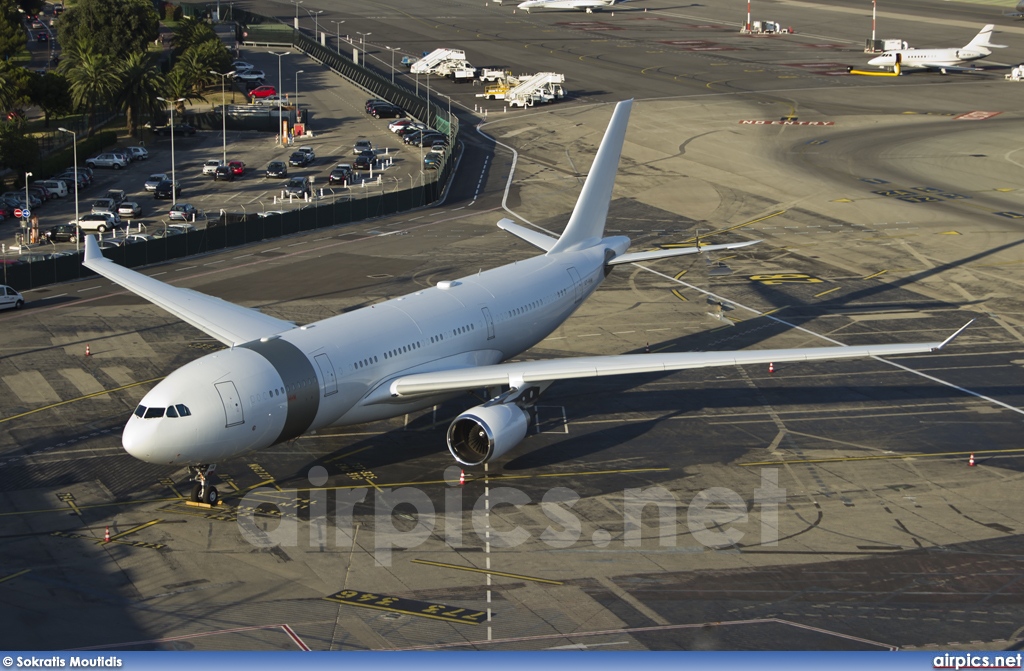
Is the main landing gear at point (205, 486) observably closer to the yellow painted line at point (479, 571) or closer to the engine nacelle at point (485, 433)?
the yellow painted line at point (479, 571)

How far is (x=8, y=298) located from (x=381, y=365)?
3939cm

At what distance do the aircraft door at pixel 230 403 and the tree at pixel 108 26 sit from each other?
13685 centimetres

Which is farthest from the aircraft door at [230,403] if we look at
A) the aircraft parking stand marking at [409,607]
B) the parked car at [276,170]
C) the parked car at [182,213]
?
the parked car at [276,170]

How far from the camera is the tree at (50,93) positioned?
149375 mm

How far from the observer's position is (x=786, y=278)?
284 ft

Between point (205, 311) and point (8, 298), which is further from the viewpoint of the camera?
point (8, 298)

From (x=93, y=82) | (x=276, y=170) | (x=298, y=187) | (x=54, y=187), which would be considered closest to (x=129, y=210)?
(x=54, y=187)

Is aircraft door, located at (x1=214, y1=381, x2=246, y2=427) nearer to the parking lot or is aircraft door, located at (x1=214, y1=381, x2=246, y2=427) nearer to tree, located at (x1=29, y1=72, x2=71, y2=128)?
the parking lot

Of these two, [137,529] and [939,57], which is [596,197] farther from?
[939,57]

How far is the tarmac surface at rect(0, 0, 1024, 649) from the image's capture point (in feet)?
128

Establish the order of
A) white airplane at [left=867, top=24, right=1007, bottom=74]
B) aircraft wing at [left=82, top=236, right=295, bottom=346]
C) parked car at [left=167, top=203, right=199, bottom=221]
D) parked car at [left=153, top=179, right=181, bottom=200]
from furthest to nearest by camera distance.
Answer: white airplane at [left=867, top=24, right=1007, bottom=74] → parked car at [left=153, top=179, right=181, bottom=200] → parked car at [left=167, top=203, right=199, bottom=221] → aircraft wing at [left=82, top=236, right=295, bottom=346]

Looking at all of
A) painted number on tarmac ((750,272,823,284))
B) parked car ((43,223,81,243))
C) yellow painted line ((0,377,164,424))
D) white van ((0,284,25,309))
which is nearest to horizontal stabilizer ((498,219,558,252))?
yellow painted line ((0,377,164,424))

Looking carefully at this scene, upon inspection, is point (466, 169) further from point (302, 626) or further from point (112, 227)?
point (302, 626)

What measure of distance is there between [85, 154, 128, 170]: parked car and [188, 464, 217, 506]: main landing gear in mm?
94089
